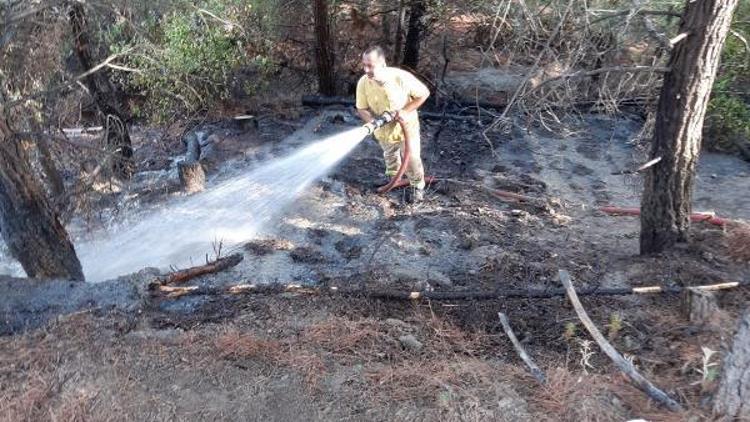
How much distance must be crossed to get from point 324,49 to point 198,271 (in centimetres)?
644

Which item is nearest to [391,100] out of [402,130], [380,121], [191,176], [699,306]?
[380,121]

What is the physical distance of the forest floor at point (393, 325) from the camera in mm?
3275

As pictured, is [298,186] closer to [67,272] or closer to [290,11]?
[67,272]

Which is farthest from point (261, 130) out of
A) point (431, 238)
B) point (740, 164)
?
point (740, 164)

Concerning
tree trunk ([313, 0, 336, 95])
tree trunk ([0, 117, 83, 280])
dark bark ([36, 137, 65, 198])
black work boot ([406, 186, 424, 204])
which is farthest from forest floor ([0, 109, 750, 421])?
tree trunk ([313, 0, 336, 95])

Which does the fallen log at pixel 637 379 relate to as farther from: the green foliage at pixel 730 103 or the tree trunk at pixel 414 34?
the tree trunk at pixel 414 34

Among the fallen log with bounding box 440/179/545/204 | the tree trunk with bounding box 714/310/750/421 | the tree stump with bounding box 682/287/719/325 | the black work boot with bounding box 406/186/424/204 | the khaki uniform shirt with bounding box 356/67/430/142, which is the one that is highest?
the khaki uniform shirt with bounding box 356/67/430/142

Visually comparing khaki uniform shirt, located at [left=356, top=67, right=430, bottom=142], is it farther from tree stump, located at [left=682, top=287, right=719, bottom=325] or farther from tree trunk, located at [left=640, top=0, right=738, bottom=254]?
tree stump, located at [left=682, top=287, right=719, bottom=325]

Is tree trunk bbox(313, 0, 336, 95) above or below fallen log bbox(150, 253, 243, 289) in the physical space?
above

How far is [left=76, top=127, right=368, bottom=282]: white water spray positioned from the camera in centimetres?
688

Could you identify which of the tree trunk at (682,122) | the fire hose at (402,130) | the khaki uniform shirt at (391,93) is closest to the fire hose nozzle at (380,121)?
the fire hose at (402,130)

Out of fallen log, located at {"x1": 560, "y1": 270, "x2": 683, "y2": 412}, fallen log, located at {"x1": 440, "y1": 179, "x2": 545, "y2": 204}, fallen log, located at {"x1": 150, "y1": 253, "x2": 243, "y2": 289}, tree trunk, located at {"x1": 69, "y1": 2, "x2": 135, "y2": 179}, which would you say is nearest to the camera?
fallen log, located at {"x1": 560, "y1": 270, "x2": 683, "y2": 412}

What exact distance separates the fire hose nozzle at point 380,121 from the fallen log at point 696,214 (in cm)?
289

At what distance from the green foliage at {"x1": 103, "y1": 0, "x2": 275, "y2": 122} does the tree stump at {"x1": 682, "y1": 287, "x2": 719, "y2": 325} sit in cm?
694
